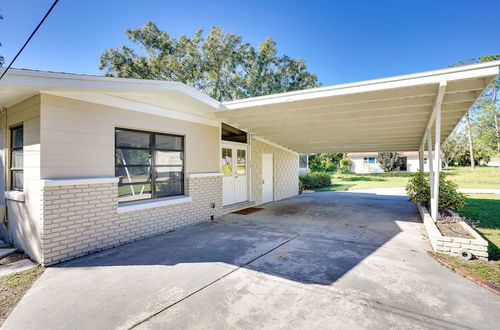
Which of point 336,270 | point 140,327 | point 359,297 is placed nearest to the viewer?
point 140,327

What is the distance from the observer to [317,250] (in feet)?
14.6

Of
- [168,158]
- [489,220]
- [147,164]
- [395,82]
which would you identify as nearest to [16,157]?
[147,164]

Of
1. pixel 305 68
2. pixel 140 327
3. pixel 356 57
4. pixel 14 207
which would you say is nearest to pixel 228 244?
pixel 140 327

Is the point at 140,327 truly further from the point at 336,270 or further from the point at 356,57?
the point at 356,57

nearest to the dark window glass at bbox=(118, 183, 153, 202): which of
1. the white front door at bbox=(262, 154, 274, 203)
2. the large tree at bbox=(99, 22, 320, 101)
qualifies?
the white front door at bbox=(262, 154, 274, 203)

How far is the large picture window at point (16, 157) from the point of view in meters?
4.63

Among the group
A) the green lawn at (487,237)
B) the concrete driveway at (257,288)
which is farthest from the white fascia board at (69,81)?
the green lawn at (487,237)

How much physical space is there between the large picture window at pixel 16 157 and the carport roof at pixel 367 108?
13.9 feet

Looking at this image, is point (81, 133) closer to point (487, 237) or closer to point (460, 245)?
point (460, 245)

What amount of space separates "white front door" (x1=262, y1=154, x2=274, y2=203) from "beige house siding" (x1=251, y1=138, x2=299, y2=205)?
0.82 ft

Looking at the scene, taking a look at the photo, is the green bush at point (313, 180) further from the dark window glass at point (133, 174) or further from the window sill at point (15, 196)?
the window sill at point (15, 196)

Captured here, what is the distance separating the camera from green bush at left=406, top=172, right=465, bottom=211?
20.1 feet

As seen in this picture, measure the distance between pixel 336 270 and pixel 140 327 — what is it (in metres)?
2.62

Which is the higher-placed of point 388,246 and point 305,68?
point 305,68
